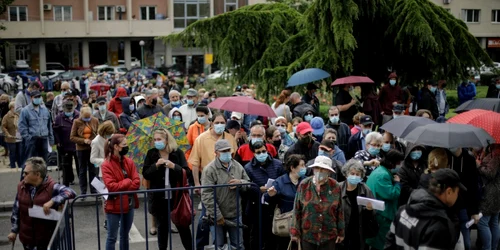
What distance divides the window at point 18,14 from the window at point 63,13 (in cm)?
231

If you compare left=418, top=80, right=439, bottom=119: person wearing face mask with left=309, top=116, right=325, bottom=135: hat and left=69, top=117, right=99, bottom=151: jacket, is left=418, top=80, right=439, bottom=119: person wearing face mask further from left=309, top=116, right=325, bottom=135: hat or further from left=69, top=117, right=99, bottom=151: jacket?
left=69, top=117, right=99, bottom=151: jacket

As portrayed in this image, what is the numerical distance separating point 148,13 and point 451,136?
5164 centimetres

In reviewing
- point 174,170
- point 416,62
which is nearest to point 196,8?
point 416,62

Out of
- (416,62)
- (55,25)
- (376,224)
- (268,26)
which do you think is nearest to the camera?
(376,224)

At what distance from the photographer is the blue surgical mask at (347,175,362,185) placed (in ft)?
25.2

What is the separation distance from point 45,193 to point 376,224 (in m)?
3.75

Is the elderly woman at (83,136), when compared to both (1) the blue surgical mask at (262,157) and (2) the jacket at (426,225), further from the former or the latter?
(2) the jacket at (426,225)

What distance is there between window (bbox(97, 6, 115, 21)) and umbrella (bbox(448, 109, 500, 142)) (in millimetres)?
50018

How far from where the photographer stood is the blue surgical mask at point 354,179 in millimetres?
7668

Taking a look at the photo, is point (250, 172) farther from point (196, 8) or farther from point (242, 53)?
point (196, 8)

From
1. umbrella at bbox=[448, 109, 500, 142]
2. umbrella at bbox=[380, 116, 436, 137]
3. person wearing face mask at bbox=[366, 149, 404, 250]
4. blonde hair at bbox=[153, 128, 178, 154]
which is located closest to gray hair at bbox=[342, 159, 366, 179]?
Result: person wearing face mask at bbox=[366, 149, 404, 250]

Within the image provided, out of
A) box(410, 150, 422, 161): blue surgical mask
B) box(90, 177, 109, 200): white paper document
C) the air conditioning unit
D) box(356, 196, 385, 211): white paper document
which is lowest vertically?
box(356, 196, 385, 211): white paper document

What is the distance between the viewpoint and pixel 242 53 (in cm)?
1984

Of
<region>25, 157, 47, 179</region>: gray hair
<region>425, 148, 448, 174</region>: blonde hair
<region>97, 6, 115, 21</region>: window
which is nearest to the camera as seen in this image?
<region>25, 157, 47, 179</region>: gray hair
